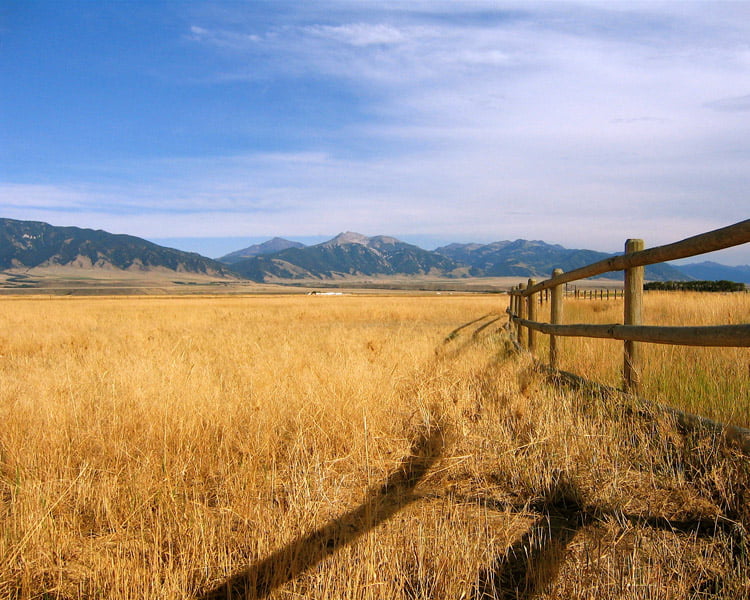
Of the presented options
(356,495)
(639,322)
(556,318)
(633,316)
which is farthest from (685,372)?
(356,495)

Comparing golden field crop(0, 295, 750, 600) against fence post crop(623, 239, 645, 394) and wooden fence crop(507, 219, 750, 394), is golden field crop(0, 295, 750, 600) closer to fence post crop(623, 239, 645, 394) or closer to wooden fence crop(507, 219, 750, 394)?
fence post crop(623, 239, 645, 394)

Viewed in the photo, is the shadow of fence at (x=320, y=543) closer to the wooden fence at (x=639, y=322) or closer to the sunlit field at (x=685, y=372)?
the wooden fence at (x=639, y=322)

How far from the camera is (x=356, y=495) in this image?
3.21m

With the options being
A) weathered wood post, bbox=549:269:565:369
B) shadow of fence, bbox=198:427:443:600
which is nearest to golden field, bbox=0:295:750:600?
shadow of fence, bbox=198:427:443:600

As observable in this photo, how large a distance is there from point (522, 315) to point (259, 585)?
383 inches

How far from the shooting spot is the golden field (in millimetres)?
2299

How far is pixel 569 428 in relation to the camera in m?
3.92

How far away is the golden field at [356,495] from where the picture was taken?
2299mm

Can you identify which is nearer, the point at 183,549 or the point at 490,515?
the point at 183,549

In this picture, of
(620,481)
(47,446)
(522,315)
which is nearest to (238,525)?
(47,446)

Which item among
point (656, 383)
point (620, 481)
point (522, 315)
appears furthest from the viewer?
point (522, 315)

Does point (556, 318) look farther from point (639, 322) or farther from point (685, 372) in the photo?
point (639, 322)

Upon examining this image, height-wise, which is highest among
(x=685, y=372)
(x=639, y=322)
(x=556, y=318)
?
(x=639, y=322)

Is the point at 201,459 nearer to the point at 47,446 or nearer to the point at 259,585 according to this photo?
the point at 47,446
